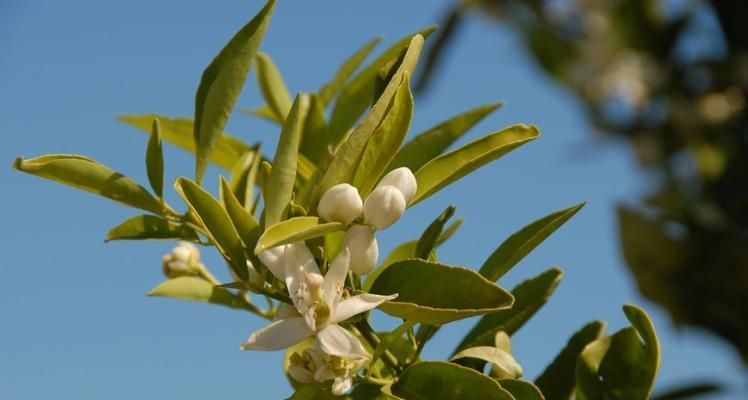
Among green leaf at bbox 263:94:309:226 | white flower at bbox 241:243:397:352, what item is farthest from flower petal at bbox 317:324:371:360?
green leaf at bbox 263:94:309:226

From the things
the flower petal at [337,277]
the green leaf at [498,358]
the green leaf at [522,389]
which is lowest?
the green leaf at [522,389]

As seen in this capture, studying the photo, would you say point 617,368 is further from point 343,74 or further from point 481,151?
point 343,74

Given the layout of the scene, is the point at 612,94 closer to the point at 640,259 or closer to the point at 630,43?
the point at 630,43

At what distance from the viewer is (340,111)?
1145 millimetres

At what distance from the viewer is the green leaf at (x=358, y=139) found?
761mm

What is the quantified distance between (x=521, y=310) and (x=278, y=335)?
32cm

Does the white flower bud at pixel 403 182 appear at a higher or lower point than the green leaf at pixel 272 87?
lower

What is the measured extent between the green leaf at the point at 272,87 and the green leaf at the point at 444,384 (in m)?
0.53

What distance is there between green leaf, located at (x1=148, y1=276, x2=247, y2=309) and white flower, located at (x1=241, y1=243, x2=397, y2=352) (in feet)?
0.75

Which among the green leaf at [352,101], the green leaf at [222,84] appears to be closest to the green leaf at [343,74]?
the green leaf at [352,101]

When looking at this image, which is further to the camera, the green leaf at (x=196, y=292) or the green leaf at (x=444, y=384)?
the green leaf at (x=196, y=292)

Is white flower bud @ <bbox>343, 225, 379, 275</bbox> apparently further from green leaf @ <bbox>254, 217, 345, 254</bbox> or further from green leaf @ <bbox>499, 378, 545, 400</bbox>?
green leaf @ <bbox>499, 378, 545, 400</bbox>

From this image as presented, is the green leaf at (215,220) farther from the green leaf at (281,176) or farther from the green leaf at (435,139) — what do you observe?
the green leaf at (435,139)

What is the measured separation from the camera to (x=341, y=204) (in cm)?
76
